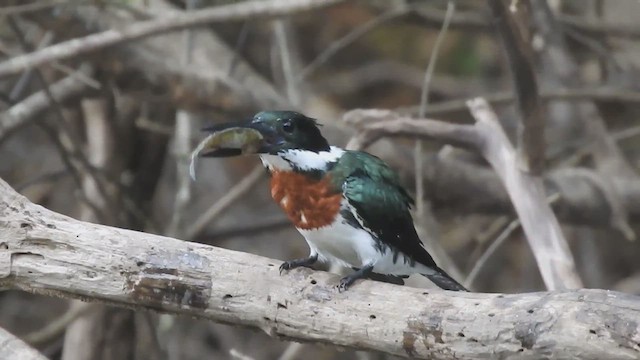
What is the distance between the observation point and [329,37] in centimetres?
466

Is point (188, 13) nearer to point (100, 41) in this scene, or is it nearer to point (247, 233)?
point (100, 41)

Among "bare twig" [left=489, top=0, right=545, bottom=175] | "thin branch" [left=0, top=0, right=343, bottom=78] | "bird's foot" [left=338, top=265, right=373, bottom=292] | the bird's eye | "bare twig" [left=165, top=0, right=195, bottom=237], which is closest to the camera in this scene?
"bird's foot" [left=338, top=265, right=373, bottom=292]

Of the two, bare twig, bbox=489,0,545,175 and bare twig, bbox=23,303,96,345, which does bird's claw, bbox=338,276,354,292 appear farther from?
bare twig, bbox=23,303,96,345

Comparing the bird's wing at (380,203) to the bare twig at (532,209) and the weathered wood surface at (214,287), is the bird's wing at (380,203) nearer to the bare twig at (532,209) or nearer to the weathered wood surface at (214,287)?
the weathered wood surface at (214,287)

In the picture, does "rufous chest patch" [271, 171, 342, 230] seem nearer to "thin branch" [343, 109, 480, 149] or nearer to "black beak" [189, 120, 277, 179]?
"black beak" [189, 120, 277, 179]

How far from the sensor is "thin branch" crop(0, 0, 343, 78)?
246 centimetres

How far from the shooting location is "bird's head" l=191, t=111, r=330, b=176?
5.00 ft

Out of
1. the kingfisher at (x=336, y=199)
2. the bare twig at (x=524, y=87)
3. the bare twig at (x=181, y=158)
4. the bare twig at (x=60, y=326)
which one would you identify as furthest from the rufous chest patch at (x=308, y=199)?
the bare twig at (x=60, y=326)

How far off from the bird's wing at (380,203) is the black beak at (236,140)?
19cm

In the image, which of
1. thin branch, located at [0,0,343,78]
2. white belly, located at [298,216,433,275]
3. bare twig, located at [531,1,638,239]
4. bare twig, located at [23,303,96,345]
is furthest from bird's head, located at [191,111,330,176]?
bare twig, located at [531,1,638,239]

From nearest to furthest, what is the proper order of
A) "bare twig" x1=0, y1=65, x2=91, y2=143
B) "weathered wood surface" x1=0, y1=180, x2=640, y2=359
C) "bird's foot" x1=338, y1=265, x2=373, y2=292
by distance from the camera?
"weathered wood surface" x1=0, y1=180, x2=640, y2=359
"bird's foot" x1=338, y1=265, x2=373, y2=292
"bare twig" x1=0, y1=65, x2=91, y2=143

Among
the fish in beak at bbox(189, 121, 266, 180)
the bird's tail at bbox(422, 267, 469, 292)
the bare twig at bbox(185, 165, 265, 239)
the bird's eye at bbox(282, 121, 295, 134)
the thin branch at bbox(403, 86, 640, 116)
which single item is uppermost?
the thin branch at bbox(403, 86, 640, 116)

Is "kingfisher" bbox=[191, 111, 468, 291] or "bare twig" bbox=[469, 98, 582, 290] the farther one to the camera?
"bare twig" bbox=[469, 98, 582, 290]

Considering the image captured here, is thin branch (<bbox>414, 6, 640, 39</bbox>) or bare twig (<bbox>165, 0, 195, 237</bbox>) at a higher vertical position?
thin branch (<bbox>414, 6, 640, 39</bbox>)
